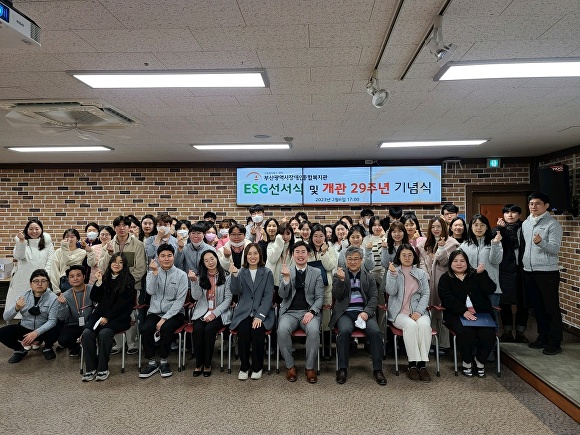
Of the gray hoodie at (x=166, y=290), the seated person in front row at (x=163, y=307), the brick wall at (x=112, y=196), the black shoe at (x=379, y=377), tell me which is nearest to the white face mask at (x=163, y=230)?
the seated person in front row at (x=163, y=307)

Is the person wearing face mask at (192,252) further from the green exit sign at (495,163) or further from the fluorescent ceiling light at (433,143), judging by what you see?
the green exit sign at (495,163)

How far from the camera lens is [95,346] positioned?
4.11m

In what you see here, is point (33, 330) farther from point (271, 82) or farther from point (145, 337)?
point (271, 82)

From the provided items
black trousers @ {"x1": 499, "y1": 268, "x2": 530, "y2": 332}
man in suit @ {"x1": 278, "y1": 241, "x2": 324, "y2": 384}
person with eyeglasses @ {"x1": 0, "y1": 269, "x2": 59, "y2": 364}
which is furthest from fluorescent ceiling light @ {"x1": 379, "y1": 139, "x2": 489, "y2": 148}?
person with eyeglasses @ {"x1": 0, "y1": 269, "x2": 59, "y2": 364}

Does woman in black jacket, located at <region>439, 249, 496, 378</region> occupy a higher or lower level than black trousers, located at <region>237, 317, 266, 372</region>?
higher

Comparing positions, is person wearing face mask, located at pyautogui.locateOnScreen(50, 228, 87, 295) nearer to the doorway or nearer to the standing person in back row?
the standing person in back row

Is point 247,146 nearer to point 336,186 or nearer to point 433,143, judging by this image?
point 336,186

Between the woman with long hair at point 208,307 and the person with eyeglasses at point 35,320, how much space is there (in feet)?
5.79

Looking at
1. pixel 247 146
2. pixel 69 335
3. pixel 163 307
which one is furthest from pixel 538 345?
pixel 69 335

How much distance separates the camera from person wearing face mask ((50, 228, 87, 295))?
523 centimetres

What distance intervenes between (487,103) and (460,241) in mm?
1635

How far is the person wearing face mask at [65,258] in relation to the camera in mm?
5234

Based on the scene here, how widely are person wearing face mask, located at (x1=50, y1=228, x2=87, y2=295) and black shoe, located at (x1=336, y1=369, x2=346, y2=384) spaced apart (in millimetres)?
3726

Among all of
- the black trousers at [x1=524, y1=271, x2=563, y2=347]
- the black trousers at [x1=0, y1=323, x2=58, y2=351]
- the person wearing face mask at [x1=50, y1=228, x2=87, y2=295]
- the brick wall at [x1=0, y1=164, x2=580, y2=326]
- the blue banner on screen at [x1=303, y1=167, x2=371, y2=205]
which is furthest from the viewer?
the brick wall at [x1=0, y1=164, x2=580, y2=326]
